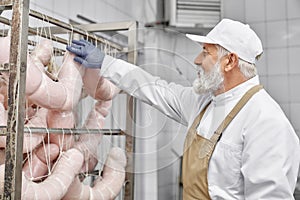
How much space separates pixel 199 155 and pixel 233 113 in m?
0.15

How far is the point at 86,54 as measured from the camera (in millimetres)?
1052

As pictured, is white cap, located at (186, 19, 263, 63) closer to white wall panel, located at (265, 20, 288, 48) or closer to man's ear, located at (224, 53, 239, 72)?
man's ear, located at (224, 53, 239, 72)

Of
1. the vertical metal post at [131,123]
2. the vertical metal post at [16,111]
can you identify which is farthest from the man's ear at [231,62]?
the vertical metal post at [16,111]

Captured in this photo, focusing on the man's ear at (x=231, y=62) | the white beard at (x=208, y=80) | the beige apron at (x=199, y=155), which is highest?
the man's ear at (x=231, y=62)

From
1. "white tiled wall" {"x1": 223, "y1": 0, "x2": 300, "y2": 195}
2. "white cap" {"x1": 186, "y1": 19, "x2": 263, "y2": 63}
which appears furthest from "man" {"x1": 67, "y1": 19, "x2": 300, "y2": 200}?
"white tiled wall" {"x1": 223, "y1": 0, "x2": 300, "y2": 195}

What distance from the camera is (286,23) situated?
237 centimetres

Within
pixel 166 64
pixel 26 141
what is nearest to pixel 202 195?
pixel 166 64

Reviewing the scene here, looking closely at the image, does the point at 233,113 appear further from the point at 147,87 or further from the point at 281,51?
the point at 281,51

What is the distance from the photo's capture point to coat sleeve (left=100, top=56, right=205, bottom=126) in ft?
3.66

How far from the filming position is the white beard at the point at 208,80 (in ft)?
3.64

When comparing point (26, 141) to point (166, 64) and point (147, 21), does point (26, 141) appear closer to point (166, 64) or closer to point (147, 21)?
point (166, 64)

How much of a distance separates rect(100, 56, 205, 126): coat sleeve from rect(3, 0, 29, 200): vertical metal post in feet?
1.02

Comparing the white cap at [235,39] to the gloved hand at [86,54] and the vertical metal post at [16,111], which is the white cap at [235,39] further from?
the vertical metal post at [16,111]

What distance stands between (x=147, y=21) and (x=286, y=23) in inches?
32.9
